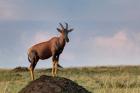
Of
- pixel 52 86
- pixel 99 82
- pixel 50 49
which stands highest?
pixel 50 49

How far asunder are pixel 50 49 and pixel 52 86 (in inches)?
885

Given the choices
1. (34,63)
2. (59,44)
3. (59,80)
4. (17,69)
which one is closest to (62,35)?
(59,44)

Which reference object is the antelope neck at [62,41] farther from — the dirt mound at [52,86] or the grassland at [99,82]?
the dirt mound at [52,86]

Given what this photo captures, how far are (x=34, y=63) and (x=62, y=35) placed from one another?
11.0 ft

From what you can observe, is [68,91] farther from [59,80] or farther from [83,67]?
[83,67]

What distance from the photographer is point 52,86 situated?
843 cm

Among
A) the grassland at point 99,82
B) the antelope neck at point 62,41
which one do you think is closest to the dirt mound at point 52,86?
the grassland at point 99,82

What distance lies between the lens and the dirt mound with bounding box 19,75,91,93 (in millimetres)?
8367

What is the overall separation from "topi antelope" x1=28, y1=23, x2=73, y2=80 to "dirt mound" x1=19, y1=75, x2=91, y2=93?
65.0ft

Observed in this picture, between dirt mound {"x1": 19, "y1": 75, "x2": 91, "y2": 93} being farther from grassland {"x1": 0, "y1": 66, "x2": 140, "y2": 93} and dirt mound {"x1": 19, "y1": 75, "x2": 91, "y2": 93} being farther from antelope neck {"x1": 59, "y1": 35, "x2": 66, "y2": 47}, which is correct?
antelope neck {"x1": 59, "y1": 35, "x2": 66, "y2": 47}

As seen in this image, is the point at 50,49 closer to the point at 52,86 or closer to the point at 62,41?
the point at 62,41

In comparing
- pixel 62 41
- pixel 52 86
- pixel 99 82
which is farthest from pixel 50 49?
pixel 52 86

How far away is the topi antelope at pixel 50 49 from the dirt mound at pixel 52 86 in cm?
1981

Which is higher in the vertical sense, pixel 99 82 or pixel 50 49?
pixel 50 49
